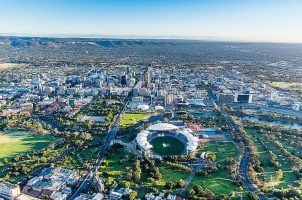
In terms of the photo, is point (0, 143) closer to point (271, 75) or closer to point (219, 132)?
point (219, 132)

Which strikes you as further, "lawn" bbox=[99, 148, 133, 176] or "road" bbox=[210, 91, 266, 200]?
"lawn" bbox=[99, 148, 133, 176]

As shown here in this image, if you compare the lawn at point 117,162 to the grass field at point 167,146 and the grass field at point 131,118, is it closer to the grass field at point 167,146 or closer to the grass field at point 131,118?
the grass field at point 167,146

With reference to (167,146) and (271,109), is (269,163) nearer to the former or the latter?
(167,146)

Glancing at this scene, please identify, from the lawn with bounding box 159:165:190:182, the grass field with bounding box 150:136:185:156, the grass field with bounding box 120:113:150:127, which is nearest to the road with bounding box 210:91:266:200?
the lawn with bounding box 159:165:190:182

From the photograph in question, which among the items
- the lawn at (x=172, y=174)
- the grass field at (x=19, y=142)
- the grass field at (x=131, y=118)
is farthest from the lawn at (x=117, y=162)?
the grass field at (x=131, y=118)

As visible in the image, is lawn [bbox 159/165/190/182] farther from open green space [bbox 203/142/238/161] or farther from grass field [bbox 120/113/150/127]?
grass field [bbox 120/113/150/127]

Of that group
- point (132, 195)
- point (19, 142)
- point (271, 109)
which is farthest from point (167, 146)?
point (271, 109)
